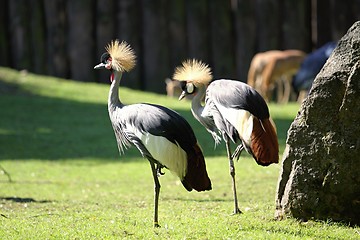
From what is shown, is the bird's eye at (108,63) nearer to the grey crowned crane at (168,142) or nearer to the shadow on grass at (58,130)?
the grey crowned crane at (168,142)

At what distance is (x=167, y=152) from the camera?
673cm

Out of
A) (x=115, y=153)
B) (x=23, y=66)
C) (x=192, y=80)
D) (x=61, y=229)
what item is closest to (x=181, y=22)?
(x=23, y=66)

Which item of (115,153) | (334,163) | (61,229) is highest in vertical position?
(334,163)

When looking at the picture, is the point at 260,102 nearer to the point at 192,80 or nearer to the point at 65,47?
the point at 192,80

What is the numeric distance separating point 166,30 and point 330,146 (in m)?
12.2

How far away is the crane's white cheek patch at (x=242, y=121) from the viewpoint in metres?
7.18

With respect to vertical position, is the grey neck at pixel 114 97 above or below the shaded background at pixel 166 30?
above

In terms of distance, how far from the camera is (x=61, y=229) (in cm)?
693

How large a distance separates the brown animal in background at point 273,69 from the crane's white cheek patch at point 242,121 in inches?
380

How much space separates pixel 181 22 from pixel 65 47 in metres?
2.68

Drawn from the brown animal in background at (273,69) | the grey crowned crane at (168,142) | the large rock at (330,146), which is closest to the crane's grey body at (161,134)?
the grey crowned crane at (168,142)

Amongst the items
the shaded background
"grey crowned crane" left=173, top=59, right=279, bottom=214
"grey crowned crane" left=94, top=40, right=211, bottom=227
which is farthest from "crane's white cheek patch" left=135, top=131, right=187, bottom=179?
the shaded background

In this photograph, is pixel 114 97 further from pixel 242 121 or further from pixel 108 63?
pixel 242 121

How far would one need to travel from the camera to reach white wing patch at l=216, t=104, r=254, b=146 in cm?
718
